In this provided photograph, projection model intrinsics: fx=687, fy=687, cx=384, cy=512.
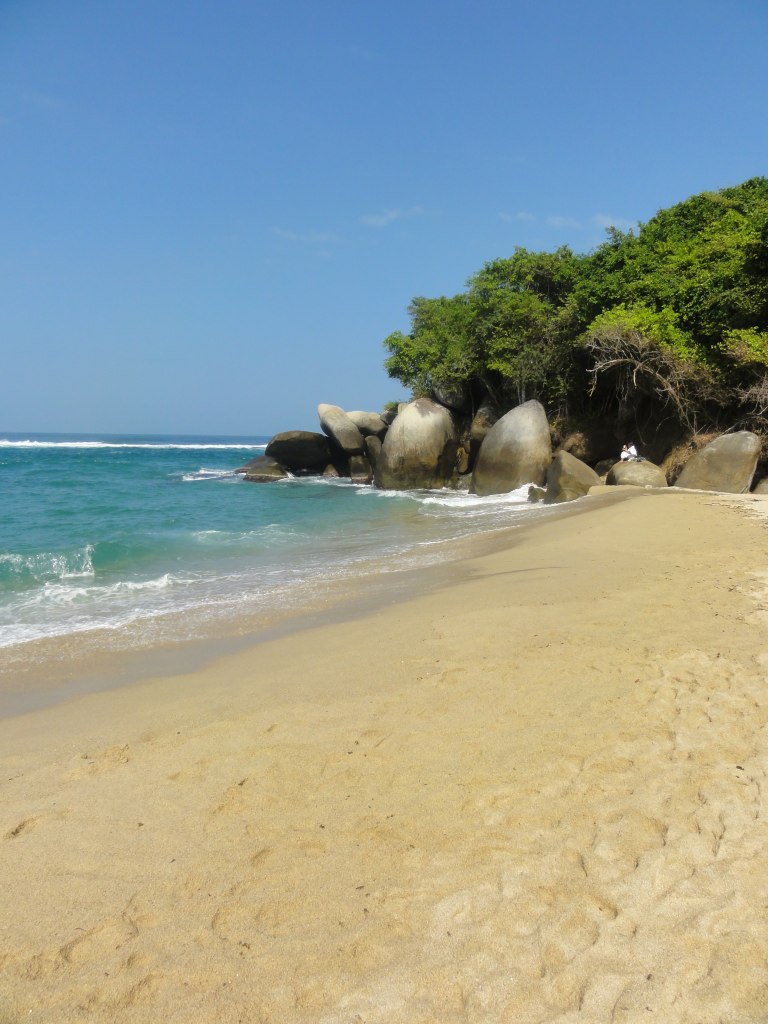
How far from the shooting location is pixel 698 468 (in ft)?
49.8

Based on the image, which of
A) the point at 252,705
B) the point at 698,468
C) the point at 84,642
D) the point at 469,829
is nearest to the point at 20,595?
the point at 84,642

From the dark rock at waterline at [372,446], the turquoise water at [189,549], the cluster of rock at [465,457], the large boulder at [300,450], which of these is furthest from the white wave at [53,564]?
the large boulder at [300,450]

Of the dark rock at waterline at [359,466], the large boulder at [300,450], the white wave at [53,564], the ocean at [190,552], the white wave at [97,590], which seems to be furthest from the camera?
the large boulder at [300,450]

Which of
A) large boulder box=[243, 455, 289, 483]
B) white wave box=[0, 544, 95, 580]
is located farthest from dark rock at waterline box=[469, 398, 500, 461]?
white wave box=[0, 544, 95, 580]

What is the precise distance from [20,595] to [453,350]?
56.3ft

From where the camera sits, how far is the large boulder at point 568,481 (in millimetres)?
16047

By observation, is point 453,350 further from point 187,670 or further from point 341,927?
point 341,927

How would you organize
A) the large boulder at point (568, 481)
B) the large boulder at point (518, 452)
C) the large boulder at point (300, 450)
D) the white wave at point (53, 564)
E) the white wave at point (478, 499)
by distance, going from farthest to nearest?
the large boulder at point (300, 450)
the large boulder at point (518, 452)
the white wave at point (478, 499)
the large boulder at point (568, 481)
the white wave at point (53, 564)

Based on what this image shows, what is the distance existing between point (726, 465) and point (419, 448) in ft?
31.7

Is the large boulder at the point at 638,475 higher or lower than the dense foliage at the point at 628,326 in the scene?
lower

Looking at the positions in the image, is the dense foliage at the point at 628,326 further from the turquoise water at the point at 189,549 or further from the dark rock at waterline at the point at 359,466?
the turquoise water at the point at 189,549

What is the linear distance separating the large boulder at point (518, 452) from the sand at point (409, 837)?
1412 centimetres

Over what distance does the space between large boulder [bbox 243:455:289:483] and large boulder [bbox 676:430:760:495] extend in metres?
16.7

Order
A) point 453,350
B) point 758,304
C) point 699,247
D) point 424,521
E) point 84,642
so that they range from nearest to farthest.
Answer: point 84,642 → point 424,521 → point 758,304 → point 699,247 → point 453,350
